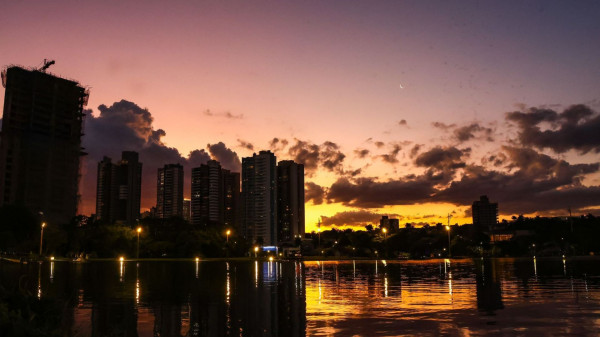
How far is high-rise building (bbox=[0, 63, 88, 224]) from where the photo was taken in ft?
470

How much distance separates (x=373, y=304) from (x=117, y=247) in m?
100

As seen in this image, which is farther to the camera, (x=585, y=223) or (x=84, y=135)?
(x=585, y=223)

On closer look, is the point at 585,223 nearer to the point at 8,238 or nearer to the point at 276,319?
the point at 8,238

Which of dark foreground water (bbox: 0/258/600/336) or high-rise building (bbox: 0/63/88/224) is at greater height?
high-rise building (bbox: 0/63/88/224)

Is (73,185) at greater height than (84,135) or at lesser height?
lesser

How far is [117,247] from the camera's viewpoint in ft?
364

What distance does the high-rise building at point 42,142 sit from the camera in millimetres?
143375

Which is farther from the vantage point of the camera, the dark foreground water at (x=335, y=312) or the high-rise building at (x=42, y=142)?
the high-rise building at (x=42, y=142)

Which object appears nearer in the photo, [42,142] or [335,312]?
[335,312]

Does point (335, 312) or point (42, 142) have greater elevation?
point (42, 142)

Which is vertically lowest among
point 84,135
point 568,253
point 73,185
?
point 568,253

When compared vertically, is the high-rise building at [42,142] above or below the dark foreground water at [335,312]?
above

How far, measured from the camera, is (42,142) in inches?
5950

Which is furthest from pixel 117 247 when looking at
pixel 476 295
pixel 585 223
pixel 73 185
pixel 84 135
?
pixel 585 223
